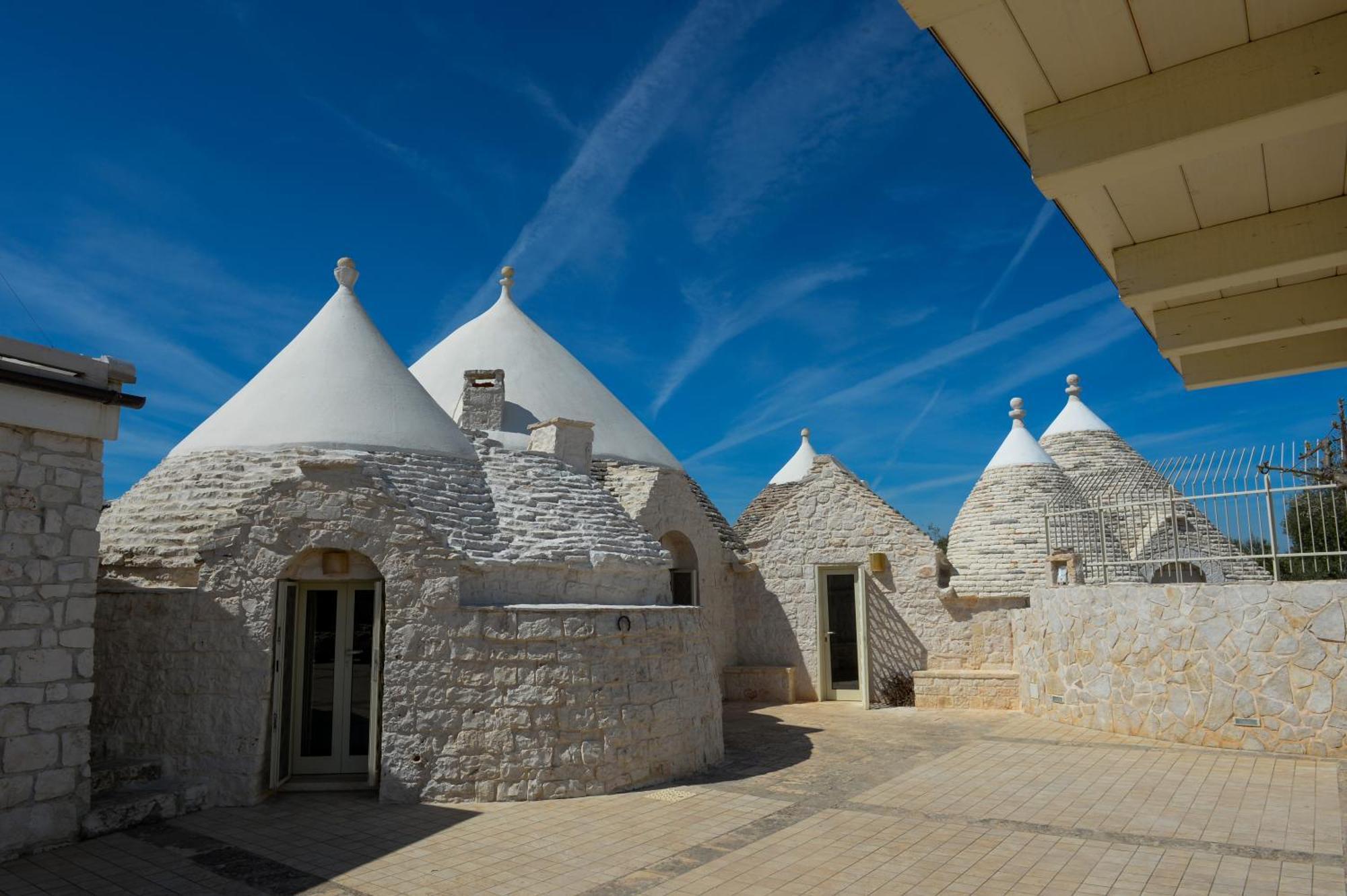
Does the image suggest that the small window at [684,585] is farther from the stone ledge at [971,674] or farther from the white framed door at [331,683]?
the white framed door at [331,683]

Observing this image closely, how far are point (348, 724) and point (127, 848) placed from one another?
2.37 metres

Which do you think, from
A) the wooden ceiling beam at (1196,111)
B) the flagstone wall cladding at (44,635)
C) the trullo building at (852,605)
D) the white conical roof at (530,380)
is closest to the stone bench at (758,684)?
the trullo building at (852,605)

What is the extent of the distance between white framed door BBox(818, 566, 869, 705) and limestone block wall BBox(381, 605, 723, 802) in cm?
730

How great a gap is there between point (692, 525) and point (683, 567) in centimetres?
79

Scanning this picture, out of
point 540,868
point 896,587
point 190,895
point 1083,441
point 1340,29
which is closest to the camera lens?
point 1340,29

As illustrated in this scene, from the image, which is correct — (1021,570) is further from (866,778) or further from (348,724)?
(348,724)

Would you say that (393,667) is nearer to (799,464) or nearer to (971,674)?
(971,674)

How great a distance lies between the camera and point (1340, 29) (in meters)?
2.12

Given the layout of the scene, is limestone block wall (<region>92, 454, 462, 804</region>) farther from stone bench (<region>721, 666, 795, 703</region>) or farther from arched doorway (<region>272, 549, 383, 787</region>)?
stone bench (<region>721, 666, 795, 703</region>)

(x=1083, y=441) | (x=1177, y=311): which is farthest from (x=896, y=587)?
(x=1177, y=311)

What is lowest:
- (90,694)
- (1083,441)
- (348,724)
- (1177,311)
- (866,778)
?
(866,778)

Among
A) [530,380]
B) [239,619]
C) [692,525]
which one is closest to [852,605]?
[692,525]

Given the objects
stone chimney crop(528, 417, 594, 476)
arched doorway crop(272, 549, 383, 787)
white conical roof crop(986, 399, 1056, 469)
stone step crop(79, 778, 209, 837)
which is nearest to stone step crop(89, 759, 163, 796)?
stone step crop(79, 778, 209, 837)

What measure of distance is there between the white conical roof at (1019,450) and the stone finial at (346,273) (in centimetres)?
1317
